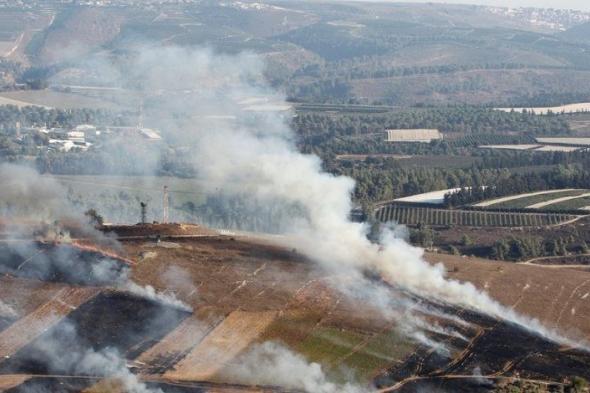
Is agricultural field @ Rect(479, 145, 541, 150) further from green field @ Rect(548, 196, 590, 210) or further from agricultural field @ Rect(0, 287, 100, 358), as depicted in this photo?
agricultural field @ Rect(0, 287, 100, 358)

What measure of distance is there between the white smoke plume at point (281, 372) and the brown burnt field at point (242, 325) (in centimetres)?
45

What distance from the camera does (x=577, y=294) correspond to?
70.0 m

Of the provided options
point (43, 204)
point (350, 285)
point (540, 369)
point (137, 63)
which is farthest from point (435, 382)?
point (137, 63)

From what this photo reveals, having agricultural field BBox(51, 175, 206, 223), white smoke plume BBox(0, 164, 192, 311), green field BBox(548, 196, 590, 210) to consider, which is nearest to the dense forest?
agricultural field BBox(51, 175, 206, 223)

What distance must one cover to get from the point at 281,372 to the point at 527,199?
6811cm

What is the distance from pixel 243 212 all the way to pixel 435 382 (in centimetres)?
4643

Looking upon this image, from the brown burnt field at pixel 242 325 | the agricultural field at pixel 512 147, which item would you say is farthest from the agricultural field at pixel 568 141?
the brown burnt field at pixel 242 325

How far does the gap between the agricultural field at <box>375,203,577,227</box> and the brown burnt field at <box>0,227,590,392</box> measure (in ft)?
108

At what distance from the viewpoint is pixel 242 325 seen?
61406 millimetres

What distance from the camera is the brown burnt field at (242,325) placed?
5544 cm

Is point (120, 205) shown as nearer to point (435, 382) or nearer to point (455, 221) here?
point (455, 221)

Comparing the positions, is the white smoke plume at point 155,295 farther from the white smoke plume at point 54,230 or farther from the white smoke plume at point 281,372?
the white smoke plume at point 281,372

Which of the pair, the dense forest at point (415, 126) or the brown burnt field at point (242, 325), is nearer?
the brown burnt field at point (242, 325)

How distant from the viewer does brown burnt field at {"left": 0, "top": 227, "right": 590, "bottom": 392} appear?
55.4 metres
